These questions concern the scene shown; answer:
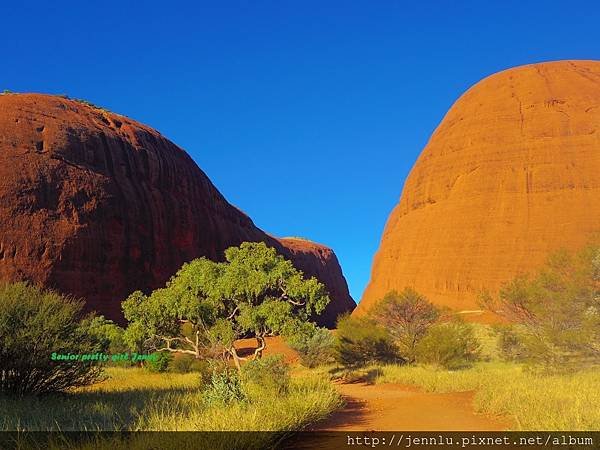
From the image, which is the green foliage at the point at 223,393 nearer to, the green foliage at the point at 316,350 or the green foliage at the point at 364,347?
the green foliage at the point at 316,350

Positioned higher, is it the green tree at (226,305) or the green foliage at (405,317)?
the green tree at (226,305)

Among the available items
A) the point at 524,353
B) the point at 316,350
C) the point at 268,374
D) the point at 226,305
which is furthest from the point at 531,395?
the point at 316,350

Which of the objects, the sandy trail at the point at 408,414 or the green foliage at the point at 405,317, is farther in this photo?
the green foliage at the point at 405,317

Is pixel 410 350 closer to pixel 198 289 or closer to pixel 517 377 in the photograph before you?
pixel 517 377

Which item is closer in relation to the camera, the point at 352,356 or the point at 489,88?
the point at 352,356

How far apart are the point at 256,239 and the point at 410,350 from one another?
42136 mm

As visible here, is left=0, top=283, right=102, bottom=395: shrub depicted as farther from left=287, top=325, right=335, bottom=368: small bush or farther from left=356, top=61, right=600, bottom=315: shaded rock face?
left=356, top=61, right=600, bottom=315: shaded rock face

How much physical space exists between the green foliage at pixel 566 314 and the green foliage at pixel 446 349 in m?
2.58

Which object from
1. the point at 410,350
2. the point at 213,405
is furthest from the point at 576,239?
the point at 213,405

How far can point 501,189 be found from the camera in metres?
44.2

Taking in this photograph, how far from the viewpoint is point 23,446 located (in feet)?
20.0

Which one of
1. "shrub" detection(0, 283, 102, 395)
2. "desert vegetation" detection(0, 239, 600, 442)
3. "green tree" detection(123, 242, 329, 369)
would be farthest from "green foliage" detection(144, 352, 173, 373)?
"shrub" detection(0, 283, 102, 395)

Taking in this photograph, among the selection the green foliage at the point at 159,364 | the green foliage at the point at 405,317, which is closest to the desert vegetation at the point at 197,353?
the green foliage at the point at 159,364

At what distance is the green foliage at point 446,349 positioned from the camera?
60.5 ft
